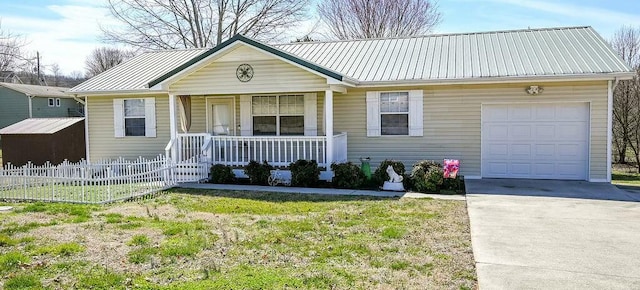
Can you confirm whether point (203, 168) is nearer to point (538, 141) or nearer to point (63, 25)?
point (538, 141)

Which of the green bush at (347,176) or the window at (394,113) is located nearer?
the green bush at (347,176)

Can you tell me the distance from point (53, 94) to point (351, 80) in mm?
31258

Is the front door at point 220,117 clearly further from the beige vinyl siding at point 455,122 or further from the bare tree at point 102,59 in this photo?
Answer: the bare tree at point 102,59

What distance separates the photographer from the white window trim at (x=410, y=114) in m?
12.4

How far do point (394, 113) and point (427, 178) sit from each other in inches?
106

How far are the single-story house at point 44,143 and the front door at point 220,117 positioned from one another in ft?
17.8

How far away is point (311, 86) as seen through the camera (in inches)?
458

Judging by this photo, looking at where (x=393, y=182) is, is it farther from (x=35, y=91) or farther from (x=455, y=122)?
(x=35, y=91)

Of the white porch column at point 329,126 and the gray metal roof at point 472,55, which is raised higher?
the gray metal roof at point 472,55

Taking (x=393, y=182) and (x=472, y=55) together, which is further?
(x=472, y=55)

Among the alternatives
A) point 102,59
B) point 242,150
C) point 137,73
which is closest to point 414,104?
point 242,150

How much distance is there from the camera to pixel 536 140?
39.2 feet

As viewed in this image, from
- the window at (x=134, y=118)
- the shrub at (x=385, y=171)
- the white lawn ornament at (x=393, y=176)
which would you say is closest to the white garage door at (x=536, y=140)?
the shrub at (x=385, y=171)

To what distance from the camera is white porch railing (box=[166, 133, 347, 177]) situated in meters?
12.1
